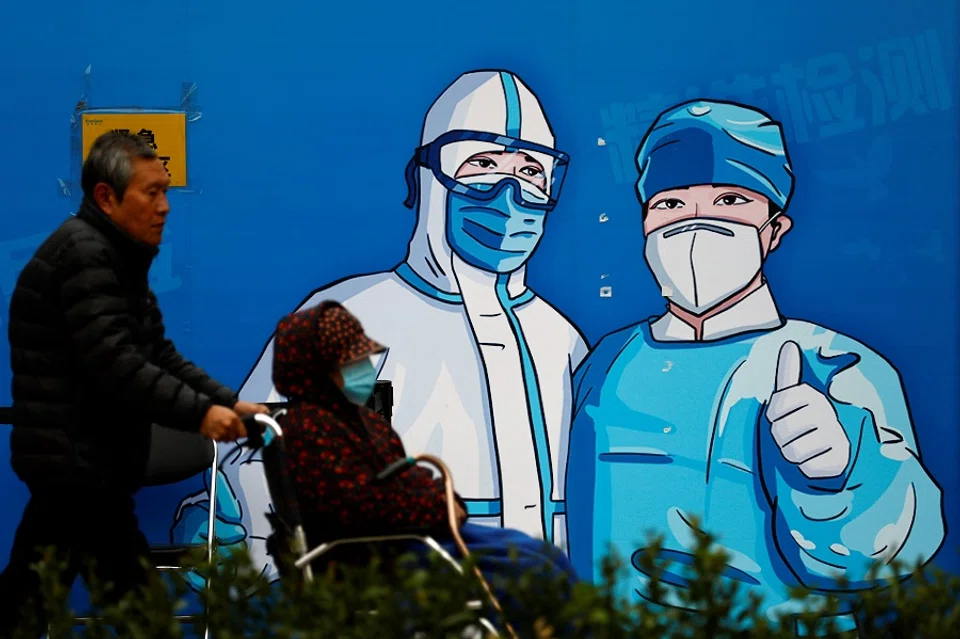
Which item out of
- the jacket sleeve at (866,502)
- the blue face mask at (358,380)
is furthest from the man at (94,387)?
the jacket sleeve at (866,502)

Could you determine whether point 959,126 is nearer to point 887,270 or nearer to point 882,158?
point 882,158

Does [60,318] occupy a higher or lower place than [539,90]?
lower

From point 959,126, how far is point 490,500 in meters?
2.33

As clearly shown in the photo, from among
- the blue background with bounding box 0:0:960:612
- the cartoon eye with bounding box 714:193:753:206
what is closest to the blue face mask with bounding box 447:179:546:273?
the blue background with bounding box 0:0:960:612

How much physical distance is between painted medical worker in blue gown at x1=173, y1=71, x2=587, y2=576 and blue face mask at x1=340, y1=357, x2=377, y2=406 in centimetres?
129

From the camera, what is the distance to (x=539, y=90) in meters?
4.57

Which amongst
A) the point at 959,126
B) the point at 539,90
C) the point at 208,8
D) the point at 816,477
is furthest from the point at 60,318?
the point at 959,126

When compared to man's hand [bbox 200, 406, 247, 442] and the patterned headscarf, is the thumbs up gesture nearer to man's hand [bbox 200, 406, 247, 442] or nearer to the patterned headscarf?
the patterned headscarf

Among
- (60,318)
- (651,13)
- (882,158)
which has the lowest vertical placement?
(60,318)

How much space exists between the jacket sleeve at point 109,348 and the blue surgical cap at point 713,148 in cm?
218

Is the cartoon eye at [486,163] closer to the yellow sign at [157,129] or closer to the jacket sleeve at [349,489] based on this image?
the yellow sign at [157,129]

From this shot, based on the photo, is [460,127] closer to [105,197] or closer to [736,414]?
[736,414]

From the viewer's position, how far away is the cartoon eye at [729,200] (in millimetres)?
4613

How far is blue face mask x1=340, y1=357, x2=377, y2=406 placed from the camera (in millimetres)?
3240
